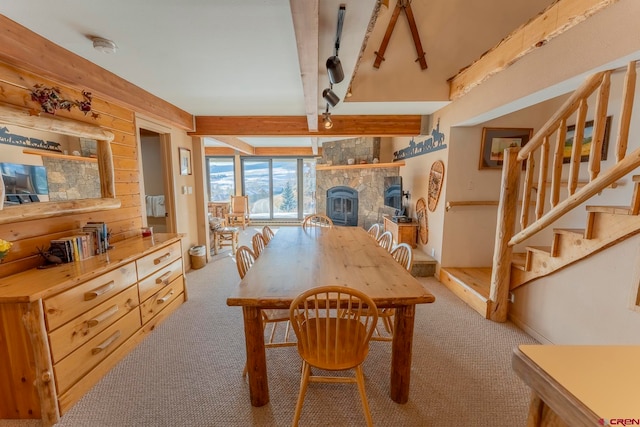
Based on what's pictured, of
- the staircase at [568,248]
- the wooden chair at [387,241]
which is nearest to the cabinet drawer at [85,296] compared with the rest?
the wooden chair at [387,241]

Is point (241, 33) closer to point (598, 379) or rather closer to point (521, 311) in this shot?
point (598, 379)

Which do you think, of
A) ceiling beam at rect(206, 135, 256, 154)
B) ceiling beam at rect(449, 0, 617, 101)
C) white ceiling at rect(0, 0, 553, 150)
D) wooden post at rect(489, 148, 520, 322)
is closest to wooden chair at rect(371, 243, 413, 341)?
wooden post at rect(489, 148, 520, 322)

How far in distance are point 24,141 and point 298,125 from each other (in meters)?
2.84

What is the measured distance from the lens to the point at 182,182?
151 inches

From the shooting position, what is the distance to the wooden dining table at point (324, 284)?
4.81ft

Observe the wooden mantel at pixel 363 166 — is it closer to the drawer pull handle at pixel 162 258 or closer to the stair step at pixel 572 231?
the stair step at pixel 572 231

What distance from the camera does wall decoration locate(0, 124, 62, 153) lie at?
1668 millimetres

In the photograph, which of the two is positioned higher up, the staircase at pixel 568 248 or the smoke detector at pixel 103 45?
the smoke detector at pixel 103 45

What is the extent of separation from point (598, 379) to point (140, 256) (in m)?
2.71

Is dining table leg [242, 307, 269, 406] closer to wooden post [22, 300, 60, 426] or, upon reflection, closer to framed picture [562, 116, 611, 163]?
wooden post [22, 300, 60, 426]

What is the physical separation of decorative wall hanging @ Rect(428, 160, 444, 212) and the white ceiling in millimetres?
771

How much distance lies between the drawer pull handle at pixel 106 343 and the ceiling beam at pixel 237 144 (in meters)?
3.61

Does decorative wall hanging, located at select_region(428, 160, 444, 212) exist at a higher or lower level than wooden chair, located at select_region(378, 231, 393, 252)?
higher

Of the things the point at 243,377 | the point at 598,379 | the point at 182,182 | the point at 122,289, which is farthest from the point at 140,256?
the point at 598,379
